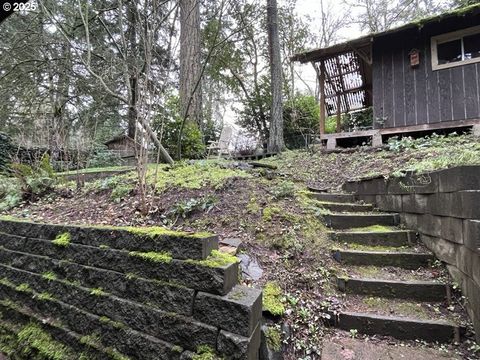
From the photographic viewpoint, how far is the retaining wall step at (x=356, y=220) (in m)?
3.14

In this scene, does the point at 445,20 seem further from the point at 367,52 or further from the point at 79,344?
the point at 79,344

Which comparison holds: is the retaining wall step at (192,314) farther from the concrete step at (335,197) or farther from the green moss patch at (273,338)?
the concrete step at (335,197)

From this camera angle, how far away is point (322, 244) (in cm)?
270

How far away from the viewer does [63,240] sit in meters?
2.22

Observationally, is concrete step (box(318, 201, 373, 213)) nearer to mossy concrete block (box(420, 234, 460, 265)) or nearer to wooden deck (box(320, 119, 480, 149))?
mossy concrete block (box(420, 234, 460, 265))

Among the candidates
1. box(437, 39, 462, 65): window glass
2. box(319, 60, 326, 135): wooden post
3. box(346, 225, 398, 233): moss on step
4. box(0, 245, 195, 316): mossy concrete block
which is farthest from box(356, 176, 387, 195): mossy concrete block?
box(437, 39, 462, 65): window glass

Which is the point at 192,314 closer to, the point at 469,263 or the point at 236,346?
the point at 236,346

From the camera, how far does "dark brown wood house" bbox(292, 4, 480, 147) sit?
224 inches

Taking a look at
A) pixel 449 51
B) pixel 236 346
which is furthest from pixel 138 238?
pixel 449 51

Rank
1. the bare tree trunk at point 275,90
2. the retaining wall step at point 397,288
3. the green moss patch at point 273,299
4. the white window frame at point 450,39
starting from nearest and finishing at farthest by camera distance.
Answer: the green moss patch at point 273,299, the retaining wall step at point 397,288, the white window frame at point 450,39, the bare tree trunk at point 275,90

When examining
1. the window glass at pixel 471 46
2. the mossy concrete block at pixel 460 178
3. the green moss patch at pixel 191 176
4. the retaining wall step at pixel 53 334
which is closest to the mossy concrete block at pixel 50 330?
the retaining wall step at pixel 53 334

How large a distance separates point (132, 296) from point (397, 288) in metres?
2.04

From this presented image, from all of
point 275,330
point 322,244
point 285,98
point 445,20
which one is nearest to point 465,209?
point 322,244

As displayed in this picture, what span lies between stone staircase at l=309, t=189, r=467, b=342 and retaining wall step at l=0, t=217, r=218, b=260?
1.21 m
